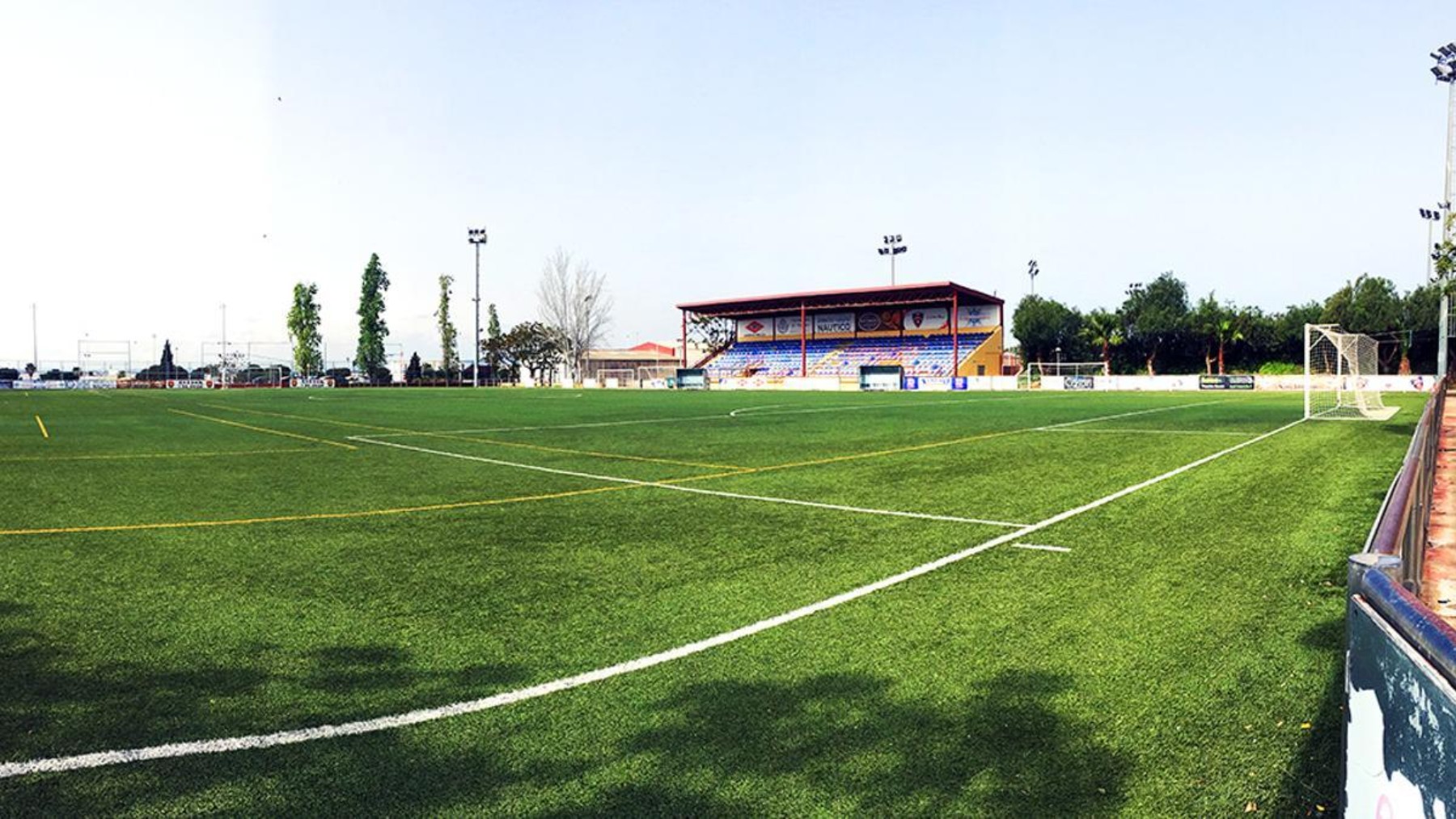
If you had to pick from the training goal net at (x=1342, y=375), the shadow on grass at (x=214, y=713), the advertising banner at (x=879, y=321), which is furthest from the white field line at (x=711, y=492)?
the advertising banner at (x=879, y=321)

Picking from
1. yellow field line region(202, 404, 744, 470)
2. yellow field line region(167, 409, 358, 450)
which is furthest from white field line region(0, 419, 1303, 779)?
yellow field line region(167, 409, 358, 450)

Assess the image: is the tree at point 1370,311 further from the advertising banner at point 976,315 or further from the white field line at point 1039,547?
the white field line at point 1039,547

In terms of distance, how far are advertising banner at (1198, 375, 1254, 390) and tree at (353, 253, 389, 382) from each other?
86816 millimetres

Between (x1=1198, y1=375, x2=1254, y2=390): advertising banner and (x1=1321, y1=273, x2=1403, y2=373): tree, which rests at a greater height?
(x1=1321, y1=273, x2=1403, y2=373): tree

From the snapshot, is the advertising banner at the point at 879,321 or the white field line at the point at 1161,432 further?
the advertising banner at the point at 879,321

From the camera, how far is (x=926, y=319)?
7262 cm

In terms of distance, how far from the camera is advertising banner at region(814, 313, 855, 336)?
77.4 meters

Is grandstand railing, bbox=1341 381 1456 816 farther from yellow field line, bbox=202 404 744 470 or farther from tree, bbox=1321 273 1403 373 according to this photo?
tree, bbox=1321 273 1403 373

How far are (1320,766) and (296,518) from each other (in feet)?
27.9

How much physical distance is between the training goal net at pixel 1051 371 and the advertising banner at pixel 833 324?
52.3ft

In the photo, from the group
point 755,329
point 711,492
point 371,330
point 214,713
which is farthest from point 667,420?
point 371,330

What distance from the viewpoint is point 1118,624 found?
16.1ft

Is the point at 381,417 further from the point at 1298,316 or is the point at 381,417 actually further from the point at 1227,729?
the point at 1298,316

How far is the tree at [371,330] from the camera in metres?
101
